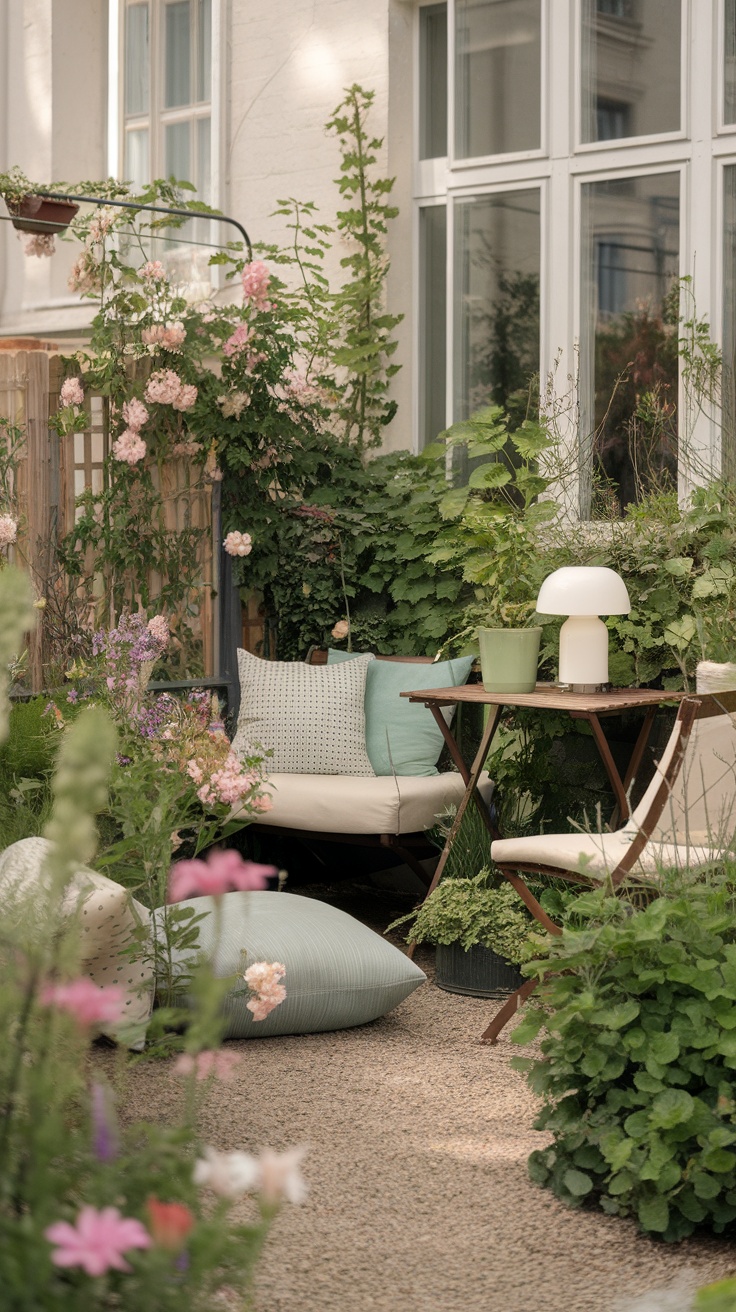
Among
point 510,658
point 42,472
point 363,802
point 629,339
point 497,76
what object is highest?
point 497,76

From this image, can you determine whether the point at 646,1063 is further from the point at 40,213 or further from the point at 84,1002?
the point at 40,213

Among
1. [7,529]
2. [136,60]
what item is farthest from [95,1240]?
[136,60]

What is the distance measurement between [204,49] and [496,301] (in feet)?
8.20

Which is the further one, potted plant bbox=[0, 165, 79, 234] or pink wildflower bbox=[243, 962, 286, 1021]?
potted plant bbox=[0, 165, 79, 234]

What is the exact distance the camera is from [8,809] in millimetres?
4207

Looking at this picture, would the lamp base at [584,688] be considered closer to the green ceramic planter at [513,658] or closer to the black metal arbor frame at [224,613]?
the green ceramic planter at [513,658]

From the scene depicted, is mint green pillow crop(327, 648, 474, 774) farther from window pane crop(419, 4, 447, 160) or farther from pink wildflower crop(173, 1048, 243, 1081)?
pink wildflower crop(173, 1048, 243, 1081)

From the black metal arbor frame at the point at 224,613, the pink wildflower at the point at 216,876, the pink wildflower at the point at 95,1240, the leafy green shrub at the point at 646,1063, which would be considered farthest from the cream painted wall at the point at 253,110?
the pink wildflower at the point at 95,1240

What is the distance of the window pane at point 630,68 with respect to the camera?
17.5 ft

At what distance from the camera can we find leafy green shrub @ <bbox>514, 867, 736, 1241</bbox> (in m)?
2.58

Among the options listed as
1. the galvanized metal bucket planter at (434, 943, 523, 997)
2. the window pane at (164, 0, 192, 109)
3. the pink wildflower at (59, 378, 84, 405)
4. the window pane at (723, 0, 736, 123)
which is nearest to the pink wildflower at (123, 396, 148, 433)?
the pink wildflower at (59, 378, 84, 405)

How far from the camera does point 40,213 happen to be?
5.54 meters

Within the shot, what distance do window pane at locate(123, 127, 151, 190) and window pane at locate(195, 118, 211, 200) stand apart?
46 centimetres

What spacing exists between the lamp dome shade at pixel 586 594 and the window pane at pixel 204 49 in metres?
4.03
